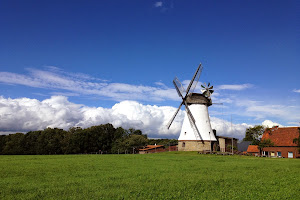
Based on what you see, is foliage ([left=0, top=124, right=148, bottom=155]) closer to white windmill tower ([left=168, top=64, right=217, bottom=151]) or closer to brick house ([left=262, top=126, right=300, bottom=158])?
white windmill tower ([left=168, top=64, right=217, bottom=151])

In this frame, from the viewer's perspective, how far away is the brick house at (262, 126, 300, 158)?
2040 inches

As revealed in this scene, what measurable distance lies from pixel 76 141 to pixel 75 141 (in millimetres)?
295

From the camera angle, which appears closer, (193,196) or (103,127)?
(193,196)

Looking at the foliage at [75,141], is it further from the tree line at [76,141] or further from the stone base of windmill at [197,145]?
the stone base of windmill at [197,145]

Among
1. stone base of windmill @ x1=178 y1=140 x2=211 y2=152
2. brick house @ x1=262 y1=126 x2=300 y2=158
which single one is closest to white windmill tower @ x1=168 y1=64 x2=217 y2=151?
stone base of windmill @ x1=178 y1=140 x2=211 y2=152

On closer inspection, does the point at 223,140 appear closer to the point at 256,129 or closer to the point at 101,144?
the point at 256,129

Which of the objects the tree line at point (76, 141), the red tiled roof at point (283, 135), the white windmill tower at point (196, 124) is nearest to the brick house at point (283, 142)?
the red tiled roof at point (283, 135)

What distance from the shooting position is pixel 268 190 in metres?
12.4

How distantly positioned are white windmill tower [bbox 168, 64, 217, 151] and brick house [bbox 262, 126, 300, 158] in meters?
14.3

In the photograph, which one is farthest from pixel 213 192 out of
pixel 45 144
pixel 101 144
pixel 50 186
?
pixel 45 144

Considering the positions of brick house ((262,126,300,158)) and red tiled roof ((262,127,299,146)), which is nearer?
brick house ((262,126,300,158))

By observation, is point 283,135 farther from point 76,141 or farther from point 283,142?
point 76,141

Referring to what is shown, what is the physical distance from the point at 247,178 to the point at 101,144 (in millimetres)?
66285

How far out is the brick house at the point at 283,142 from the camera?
51.8 m
